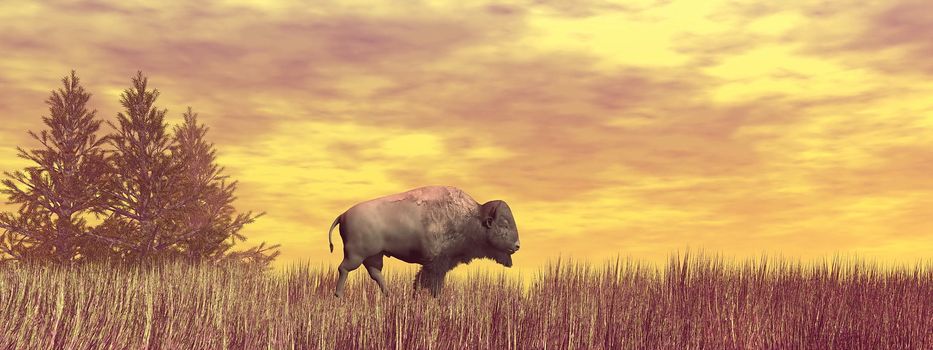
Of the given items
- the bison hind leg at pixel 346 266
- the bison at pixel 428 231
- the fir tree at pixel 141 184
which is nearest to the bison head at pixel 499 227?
the bison at pixel 428 231

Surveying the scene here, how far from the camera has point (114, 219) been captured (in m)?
21.2

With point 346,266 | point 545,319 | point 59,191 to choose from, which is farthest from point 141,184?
point 545,319

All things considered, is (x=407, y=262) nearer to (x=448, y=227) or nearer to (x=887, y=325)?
(x=448, y=227)

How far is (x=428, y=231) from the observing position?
13.0m

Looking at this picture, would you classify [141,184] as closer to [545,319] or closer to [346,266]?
[346,266]

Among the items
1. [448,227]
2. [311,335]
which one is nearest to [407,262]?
[448,227]

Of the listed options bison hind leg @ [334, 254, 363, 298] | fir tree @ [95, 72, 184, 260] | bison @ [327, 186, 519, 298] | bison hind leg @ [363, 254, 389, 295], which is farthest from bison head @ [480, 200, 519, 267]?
fir tree @ [95, 72, 184, 260]

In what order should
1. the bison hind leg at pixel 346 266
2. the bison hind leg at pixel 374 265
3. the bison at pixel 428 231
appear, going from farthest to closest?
the bison hind leg at pixel 374 265
the bison hind leg at pixel 346 266
the bison at pixel 428 231

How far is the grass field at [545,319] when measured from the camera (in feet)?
26.2

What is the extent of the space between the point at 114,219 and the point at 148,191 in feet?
3.77

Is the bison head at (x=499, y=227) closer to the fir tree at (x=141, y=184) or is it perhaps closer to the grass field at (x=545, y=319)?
the grass field at (x=545, y=319)

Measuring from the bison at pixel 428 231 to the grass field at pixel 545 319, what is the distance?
2.36 feet

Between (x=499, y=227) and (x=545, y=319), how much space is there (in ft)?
17.9

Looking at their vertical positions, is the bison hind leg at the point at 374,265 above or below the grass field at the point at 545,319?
above
